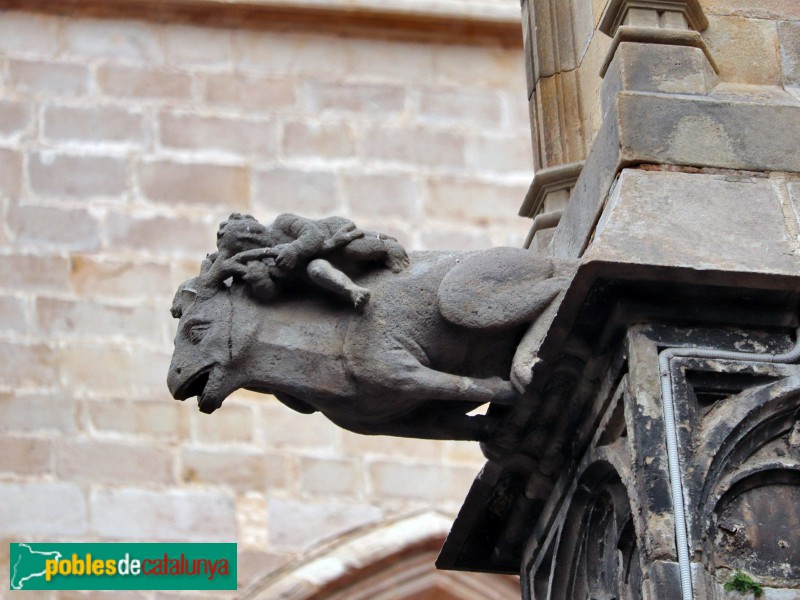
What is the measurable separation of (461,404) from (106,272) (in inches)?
166

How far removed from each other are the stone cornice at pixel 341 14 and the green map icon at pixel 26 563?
8.79ft

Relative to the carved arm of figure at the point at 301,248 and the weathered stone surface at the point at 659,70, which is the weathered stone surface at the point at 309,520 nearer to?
the carved arm of figure at the point at 301,248

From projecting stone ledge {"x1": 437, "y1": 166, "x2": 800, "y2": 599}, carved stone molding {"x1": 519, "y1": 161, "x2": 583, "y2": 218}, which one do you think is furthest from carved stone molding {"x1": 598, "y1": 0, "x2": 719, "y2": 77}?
carved stone molding {"x1": 519, "y1": 161, "x2": 583, "y2": 218}

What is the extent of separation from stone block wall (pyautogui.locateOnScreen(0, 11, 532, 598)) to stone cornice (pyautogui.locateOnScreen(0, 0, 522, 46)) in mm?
51

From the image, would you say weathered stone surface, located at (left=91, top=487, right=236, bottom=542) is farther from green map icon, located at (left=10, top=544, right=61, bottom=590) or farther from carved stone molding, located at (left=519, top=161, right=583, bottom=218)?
carved stone molding, located at (left=519, top=161, right=583, bottom=218)

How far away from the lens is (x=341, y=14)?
9.56m

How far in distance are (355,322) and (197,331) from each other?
0.37 metres

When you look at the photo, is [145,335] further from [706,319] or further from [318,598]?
[706,319]

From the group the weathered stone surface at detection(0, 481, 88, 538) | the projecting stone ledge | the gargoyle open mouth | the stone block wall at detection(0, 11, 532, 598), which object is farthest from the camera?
the stone block wall at detection(0, 11, 532, 598)

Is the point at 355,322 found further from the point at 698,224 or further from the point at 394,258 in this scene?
the point at 698,224

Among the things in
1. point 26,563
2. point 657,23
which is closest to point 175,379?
point 657,23

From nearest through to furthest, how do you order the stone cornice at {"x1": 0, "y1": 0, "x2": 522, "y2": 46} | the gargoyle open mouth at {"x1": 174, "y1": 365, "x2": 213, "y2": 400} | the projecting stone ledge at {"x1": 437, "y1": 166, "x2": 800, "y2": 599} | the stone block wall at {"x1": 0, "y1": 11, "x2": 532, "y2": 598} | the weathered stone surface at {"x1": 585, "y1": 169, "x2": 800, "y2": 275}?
the projecting stone ledge at {"x1": 437, "y1": 166, "x2": 800, "y2": 599} < the weathered stone surface at {"x1": 585, "y1": 169, "x2": 800, "y2": 275} < the gargoyle open mouth at {"x1": 174, "y1": 365, "x2": 213, "y2": 400} < the stone block wall at {"x1": 0, "y1": 11, "x2": 532, "y2": 598} < the stone cornice at {"x1": 0, "y1": 0, "x2": 522, "y2": 46}

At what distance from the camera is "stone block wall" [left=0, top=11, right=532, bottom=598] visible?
27.3 feet

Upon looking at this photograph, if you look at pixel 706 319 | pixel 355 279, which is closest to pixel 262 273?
pixel 355 279
